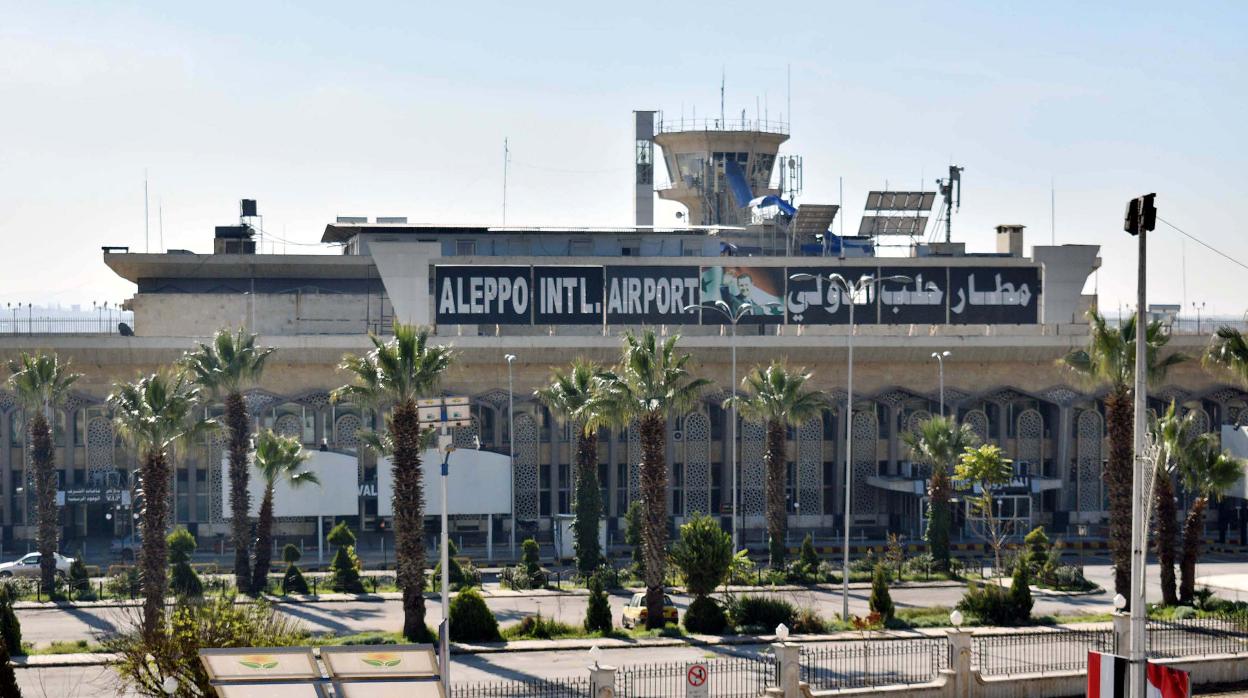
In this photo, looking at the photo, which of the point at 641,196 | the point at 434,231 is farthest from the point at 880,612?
the point at 641,196

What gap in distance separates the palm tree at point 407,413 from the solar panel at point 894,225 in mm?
53081

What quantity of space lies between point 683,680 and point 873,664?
5.75 m

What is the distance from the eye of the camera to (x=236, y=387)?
61.8 m

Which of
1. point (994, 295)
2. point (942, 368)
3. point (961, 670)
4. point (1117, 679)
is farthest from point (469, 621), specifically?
point (994, 295)

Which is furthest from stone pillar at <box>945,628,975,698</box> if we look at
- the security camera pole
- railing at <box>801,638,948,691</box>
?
the security camera pole

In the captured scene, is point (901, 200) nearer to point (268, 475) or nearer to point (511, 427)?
point (511, 427)

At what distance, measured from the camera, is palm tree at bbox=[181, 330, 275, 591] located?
2381 inches

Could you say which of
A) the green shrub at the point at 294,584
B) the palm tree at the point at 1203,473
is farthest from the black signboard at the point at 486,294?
the palm tree at the point at 1203,473

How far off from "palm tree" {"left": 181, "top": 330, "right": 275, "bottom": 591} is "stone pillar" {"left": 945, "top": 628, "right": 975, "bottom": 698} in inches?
1149

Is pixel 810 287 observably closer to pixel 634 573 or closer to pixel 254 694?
pixel 634 573

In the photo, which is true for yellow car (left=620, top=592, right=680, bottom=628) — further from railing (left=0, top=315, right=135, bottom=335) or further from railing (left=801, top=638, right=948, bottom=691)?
railing (left=0, top=315, right=135, bottom=335)

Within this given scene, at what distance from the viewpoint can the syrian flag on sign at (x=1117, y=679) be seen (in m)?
25.9

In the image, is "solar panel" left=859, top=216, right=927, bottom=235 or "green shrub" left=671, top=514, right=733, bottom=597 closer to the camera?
"green shrub" left=671, top=514, right=733, bottom=597

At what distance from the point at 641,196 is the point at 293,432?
42583mm
